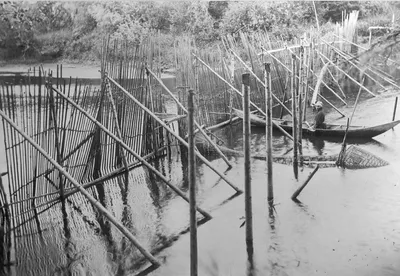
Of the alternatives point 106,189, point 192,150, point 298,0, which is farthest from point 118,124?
point 298,0

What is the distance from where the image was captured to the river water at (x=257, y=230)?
5.57m

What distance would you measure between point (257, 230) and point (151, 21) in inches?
827

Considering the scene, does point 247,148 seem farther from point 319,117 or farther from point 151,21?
point 151,21

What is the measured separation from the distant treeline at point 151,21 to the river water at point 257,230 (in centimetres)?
1572

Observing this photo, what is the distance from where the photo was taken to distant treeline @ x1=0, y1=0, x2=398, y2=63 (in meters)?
23.1

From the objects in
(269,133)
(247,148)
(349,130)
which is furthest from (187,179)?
(349,130)

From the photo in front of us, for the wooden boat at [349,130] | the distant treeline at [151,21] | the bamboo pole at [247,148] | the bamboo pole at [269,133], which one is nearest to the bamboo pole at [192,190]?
the bamboo pole at [247,148]

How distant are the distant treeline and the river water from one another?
15.7 meters

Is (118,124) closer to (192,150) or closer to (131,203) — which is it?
(131,203)

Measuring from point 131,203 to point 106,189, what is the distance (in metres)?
0.84

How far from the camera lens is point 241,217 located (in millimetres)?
6926

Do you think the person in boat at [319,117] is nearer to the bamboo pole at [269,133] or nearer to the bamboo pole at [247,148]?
the bamboo pole at [269,133]

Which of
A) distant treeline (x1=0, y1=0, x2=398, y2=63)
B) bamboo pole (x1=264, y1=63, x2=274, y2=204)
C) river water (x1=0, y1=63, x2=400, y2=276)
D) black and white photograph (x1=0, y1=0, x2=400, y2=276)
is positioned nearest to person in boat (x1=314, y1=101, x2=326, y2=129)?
black and white photograph (x1=0, y1=0, x2=400, y2=276)

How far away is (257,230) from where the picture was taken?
643 centimetres
